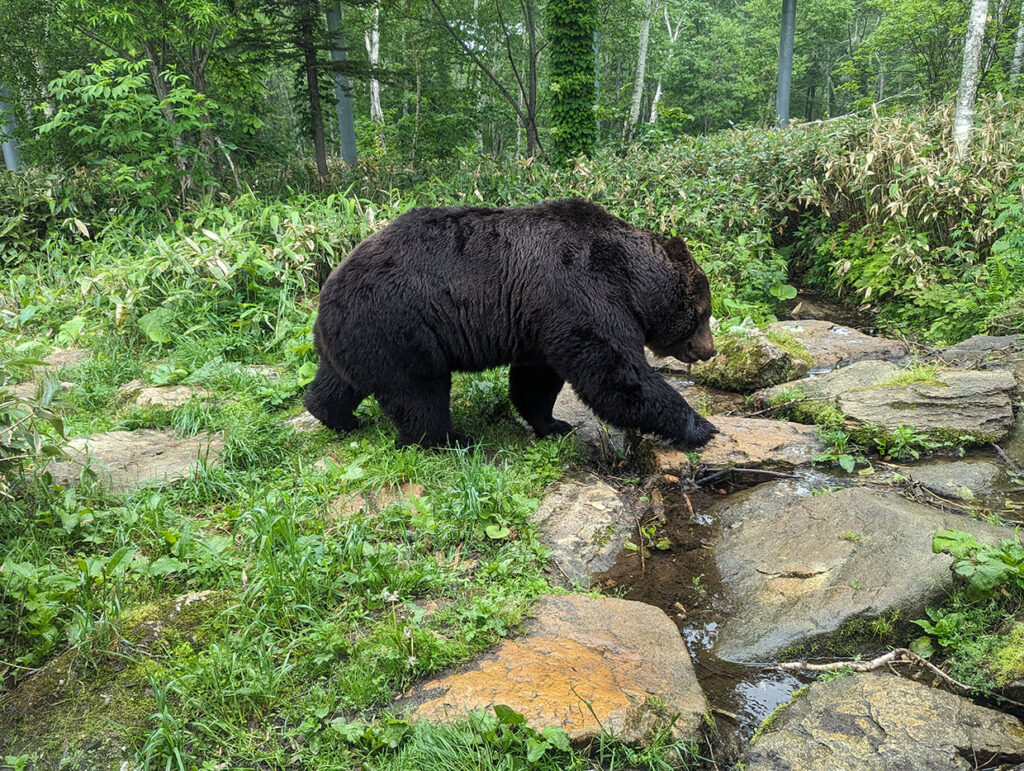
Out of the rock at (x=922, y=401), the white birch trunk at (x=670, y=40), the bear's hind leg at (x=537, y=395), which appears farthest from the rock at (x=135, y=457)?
the white birch trunk at (x=670, y=40)

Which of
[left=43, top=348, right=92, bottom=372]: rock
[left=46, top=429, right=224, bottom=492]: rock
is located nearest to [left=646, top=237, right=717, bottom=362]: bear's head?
[left=46, top=429, right=224, bottom=492]: rock

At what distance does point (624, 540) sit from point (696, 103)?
142 feet

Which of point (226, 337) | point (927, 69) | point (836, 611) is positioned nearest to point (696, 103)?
point (927, 69)

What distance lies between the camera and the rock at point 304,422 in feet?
16.3

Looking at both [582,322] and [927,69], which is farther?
[927,69]

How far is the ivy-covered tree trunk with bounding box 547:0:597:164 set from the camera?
12.8 meters

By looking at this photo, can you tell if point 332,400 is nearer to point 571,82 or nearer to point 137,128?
point 137,128

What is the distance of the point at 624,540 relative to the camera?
12.1ft

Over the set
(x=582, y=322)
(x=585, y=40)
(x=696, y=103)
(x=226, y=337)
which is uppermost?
(x=696, y=103)

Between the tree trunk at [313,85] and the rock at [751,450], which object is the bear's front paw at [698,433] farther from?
the tree trunk at [313,85]

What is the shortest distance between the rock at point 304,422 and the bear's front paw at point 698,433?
2.55 m

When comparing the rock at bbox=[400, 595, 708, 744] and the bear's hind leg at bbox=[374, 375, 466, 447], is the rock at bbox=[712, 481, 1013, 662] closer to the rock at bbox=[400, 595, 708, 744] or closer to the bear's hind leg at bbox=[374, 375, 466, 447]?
the rock at bbox=[400, 595, 708, 744]

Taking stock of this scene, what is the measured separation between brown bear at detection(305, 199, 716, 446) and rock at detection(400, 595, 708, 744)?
160cm

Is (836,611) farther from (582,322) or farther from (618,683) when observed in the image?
(582,322)
